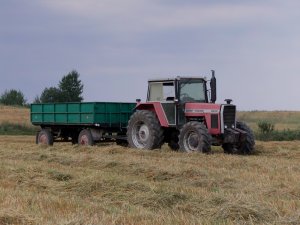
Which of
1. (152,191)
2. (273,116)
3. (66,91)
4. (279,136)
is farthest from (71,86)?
(152,191)

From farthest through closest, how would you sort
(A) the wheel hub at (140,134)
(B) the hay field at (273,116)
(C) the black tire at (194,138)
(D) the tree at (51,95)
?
(D) the tree at (51,95) < (B) the hay field at (273,116) < (A) the wheel hub at (140,134) < (C) the black tire at (194,138)

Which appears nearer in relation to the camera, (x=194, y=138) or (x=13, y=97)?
(x=194, y=138)

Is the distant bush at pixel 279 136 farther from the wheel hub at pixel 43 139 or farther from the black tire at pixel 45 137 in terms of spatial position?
the wheel hub at pixel 43 139

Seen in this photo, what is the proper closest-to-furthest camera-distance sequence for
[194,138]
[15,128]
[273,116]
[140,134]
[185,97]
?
[194,138]
[185,97]
[140,134]
[15,128]
[273,116]

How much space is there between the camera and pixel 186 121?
16000 millimetres

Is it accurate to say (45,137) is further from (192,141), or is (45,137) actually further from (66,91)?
(66,91)

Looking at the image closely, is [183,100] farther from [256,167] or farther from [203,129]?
[256,167]

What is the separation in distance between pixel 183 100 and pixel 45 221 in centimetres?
1049

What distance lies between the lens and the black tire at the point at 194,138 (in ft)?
48.7

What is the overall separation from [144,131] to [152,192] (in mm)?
8724

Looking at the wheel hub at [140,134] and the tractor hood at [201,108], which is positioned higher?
the tractor hood at [201,108]

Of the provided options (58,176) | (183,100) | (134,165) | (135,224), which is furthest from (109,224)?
(183,100)

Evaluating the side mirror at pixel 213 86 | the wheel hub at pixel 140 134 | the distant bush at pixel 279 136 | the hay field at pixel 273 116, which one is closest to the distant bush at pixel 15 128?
the distant bush at pixel 279 136

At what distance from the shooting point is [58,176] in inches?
397
